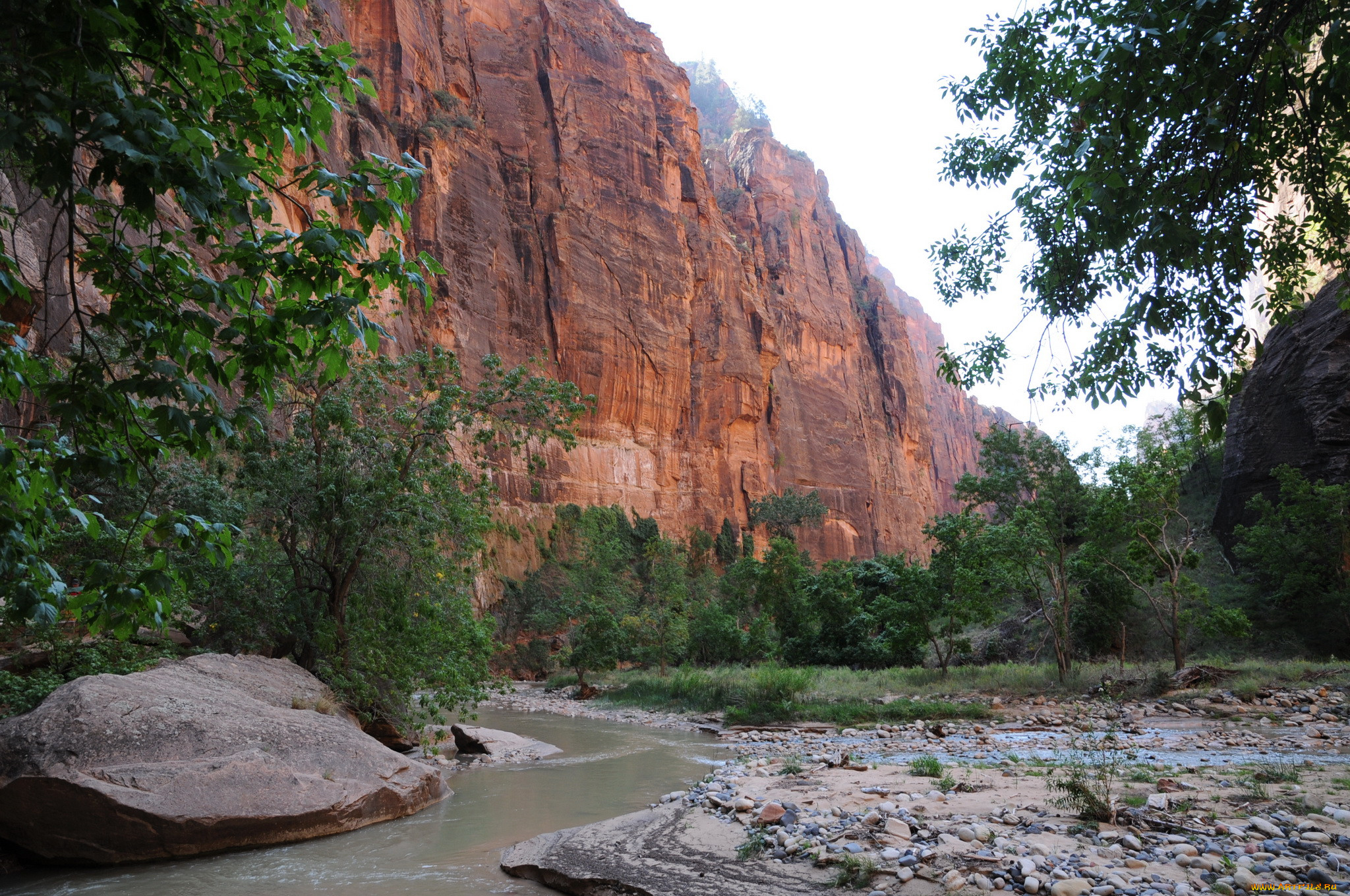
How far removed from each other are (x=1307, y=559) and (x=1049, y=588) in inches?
253

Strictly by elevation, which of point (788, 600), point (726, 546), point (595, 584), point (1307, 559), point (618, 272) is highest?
point (618, 272)

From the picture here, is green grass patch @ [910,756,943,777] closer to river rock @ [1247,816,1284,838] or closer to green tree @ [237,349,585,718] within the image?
river rock @ [1247,816,1284,838]

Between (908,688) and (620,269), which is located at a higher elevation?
(620,269)

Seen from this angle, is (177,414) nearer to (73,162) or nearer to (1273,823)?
(73,162)

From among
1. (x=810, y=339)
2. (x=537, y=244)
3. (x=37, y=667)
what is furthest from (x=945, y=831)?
(x=810, y=339)

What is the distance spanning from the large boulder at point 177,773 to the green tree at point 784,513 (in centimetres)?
5111

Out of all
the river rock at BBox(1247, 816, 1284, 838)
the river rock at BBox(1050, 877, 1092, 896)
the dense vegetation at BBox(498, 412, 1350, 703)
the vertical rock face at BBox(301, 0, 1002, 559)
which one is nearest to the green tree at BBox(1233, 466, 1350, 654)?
the dense vegetation at BBox(498, 412, 1350, 703)

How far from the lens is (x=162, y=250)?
2973mm

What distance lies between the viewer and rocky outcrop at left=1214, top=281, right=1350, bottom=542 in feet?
69.9

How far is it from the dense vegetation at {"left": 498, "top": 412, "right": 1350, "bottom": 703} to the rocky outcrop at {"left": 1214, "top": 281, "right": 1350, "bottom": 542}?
1.30 metres

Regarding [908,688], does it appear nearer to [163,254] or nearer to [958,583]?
[958,583]

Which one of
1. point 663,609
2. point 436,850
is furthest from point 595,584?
point 436,850

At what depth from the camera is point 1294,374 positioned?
23141 mm

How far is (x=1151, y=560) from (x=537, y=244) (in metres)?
44.1
